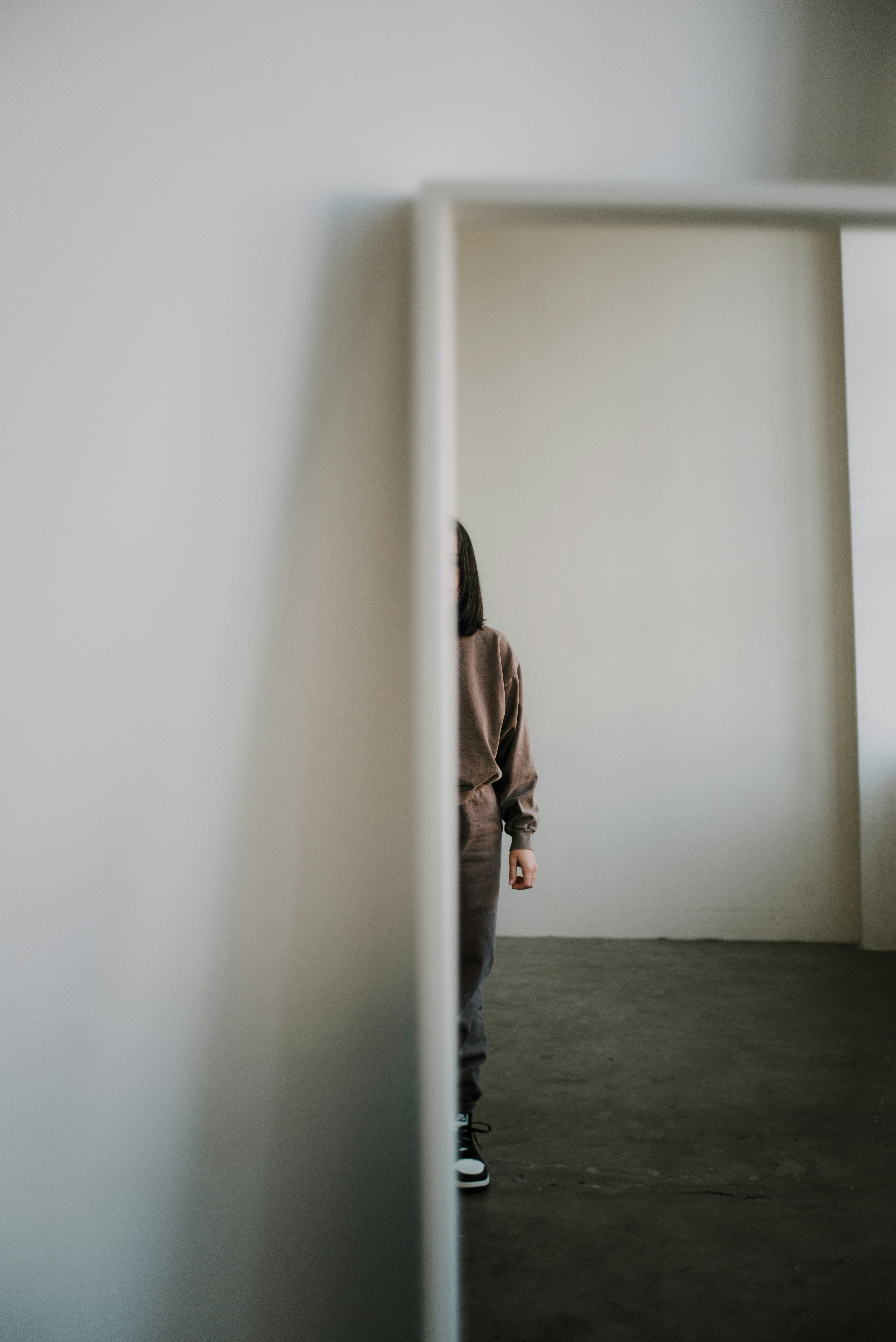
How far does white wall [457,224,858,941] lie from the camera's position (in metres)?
3.70

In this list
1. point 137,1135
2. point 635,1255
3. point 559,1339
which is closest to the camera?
point 137,1135

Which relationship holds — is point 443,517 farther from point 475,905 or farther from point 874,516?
point 874,516

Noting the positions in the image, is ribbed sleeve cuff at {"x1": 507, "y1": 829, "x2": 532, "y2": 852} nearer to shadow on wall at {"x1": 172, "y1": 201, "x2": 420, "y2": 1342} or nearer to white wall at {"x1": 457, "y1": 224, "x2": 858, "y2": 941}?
shadow on wall at {"x1": 172, "y1": 201, "x2": 420, "y2": 1342}

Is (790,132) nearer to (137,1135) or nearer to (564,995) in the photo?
(137,1135)

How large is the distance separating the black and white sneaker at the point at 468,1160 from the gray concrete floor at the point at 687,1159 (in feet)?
0.10

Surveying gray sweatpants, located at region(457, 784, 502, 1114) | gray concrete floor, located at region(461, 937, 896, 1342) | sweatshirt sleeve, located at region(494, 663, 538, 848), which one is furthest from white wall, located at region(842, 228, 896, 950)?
gray sweatpants, located at region(457, 784, 502, 1114)

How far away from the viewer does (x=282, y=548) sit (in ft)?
4.26

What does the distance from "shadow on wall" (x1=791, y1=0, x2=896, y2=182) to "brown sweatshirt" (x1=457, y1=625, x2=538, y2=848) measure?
1.02 metres

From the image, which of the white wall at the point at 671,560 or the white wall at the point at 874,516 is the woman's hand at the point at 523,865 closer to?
the white wall at the point at 671,560

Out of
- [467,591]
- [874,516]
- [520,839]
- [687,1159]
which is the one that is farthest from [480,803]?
[874,516]

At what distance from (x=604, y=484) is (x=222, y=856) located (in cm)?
293

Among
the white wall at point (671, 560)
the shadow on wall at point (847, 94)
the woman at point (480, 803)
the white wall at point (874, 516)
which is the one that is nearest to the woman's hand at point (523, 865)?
the woman at point (480, 803)

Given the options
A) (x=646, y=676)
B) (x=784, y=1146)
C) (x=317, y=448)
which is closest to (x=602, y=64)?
(x=317, y=448)

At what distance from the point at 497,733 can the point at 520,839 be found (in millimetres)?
239
